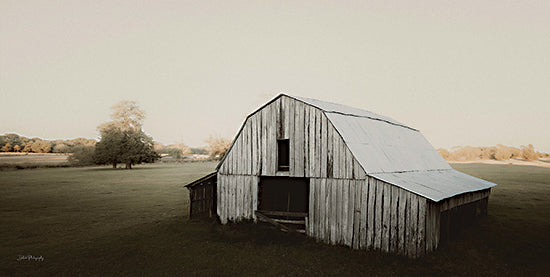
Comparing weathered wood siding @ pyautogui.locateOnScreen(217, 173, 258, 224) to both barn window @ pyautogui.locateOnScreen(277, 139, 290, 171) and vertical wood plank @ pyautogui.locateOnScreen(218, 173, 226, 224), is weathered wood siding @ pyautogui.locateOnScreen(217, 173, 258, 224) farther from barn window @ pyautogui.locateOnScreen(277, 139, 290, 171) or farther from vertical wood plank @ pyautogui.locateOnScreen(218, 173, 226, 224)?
barn window @ pyautogui.locateOnScreen(277, 139, 290, 171)

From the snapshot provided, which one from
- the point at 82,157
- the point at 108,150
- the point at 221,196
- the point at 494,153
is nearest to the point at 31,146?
the point at 82,157

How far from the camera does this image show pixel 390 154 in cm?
1791

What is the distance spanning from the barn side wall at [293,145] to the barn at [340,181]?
0.16ft

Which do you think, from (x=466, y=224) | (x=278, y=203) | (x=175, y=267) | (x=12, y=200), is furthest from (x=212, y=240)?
Answer: (x=12, y=200)

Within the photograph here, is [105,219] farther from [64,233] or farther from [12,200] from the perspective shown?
[12,200]

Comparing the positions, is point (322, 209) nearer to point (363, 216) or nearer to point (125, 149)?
point (363, 216)

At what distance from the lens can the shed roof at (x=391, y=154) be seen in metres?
14.7

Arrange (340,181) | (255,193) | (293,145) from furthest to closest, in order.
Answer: (255,193) → (293,145) → (340,181)

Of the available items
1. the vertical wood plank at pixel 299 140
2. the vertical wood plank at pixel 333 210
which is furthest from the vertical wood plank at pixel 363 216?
the vertical wood plank at pixel 299 140

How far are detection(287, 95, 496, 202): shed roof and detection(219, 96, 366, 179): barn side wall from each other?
427 mm

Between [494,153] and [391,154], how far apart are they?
119 metres

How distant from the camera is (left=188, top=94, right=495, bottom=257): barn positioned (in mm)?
13281

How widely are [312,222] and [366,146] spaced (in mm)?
4624

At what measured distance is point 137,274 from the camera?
12.0 m
